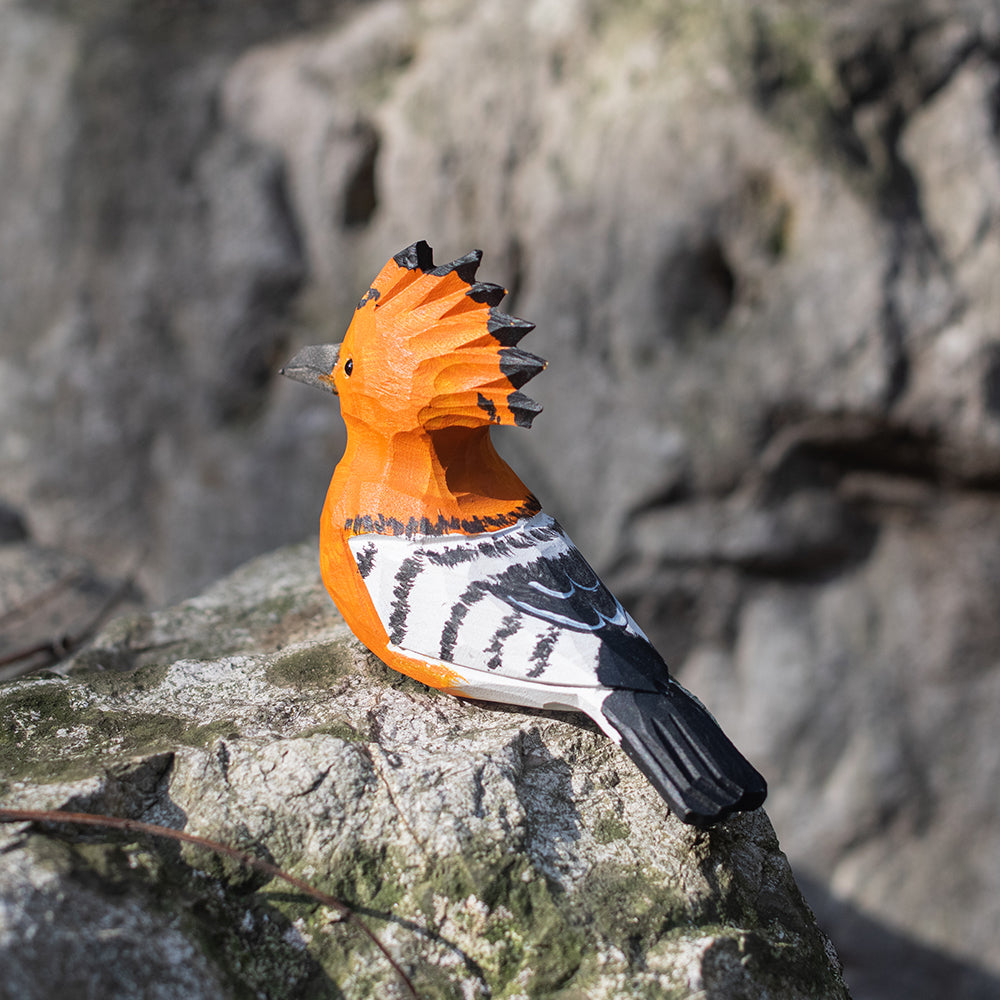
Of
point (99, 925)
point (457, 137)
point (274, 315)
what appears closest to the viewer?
point (99, 925)

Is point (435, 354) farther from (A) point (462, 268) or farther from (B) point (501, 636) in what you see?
(B) point (501, 636)

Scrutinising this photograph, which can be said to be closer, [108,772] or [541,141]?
[108,772]

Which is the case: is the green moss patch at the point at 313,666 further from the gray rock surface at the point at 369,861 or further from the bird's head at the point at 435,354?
the bird's head at the point at 435,354

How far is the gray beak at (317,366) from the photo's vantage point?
1345 millimetres

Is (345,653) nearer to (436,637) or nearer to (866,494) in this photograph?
(436,637)

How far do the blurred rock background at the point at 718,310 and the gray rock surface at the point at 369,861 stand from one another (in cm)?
129

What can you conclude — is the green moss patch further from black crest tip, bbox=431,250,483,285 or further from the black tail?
black crest tip, bbox=431,250,483,285

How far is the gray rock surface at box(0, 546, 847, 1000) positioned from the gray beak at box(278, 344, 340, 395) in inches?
18.0

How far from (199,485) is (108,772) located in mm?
2050

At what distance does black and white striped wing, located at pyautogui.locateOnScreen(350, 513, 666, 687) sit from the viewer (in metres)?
1.14

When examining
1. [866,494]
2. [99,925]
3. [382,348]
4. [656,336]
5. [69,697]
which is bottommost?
[866,494]

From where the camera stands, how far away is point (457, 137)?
2.62 metres

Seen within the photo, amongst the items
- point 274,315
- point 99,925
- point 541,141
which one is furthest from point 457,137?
point 99,925

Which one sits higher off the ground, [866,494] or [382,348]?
[382,348]
